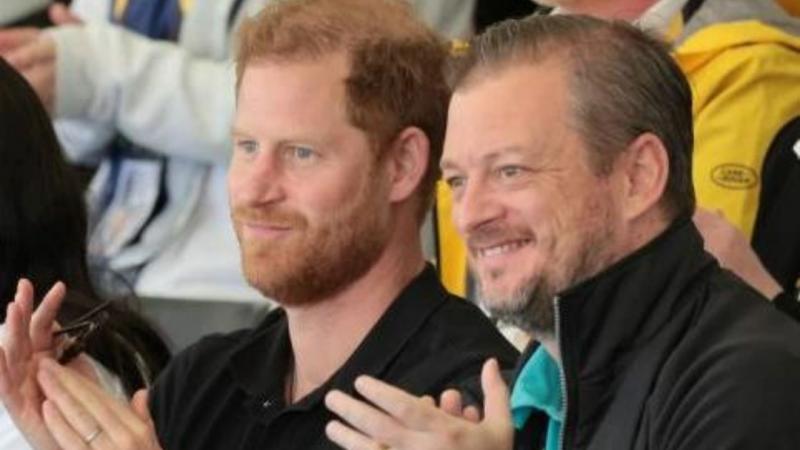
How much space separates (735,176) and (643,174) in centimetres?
73

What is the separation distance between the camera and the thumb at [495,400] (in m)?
1.97

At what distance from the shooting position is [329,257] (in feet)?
8.04

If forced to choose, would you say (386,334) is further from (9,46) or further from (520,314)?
(9,46)

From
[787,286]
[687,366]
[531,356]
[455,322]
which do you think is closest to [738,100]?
[787,286]

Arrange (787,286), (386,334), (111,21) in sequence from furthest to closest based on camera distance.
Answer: (111,21)
(787,286)
(386,334)

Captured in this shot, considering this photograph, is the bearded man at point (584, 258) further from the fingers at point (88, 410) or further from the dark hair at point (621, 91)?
the fingers at point (88, 410)

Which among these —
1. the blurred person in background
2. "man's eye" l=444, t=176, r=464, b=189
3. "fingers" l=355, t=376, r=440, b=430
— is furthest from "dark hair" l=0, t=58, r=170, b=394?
"fingers" l=355, t=376, r=440, b=430

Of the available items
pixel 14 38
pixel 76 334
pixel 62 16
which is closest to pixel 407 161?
pixel 76 334

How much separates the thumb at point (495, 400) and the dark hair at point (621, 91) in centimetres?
23

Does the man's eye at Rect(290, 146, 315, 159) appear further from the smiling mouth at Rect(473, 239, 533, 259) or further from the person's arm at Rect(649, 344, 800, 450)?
the person's arm at Rect(649, 344, 800, 450)

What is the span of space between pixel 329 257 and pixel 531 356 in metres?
0.40

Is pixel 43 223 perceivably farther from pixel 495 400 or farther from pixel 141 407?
pixel 495 400

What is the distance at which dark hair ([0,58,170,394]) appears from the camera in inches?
106

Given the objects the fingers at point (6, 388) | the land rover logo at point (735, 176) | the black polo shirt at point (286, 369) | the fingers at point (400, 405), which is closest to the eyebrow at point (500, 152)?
the fingers at point (400, 405)
